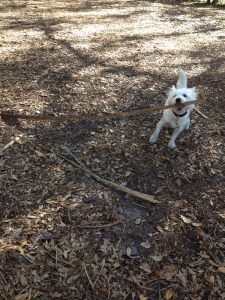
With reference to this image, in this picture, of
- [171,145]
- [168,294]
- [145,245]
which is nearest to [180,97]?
[171,145]

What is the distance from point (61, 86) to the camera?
20.3 feet

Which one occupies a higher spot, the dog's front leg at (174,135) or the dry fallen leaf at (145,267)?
the dog's front leg at (174,135)

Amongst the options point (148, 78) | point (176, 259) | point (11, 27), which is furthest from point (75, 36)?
point (176, 259)

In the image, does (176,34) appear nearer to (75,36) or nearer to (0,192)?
(75,36)

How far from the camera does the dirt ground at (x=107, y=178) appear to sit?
320 centimetres

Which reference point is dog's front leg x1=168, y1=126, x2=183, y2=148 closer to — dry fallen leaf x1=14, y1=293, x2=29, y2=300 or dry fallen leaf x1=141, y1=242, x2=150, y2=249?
dry fallen leaf x1=141, y1=242, x2=150, y2=249

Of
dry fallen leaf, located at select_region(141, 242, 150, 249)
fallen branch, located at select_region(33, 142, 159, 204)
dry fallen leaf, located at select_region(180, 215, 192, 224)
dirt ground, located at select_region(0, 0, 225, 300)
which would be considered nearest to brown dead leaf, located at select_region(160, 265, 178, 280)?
dirt ground, located at select_region(0, 0, 225, 300)

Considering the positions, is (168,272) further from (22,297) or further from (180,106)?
(180,106)

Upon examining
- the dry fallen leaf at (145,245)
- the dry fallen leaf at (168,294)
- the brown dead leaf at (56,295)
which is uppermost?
the brown dead leaf at (56,295)

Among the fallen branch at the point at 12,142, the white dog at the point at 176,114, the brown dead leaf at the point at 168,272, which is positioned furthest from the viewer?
the white dog at the point at 176,114

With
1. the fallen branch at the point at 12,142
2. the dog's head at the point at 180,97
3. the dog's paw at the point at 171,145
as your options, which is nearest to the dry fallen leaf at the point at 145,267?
the dog's paw at the point at 171,145

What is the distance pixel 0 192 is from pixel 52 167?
28.0 inches

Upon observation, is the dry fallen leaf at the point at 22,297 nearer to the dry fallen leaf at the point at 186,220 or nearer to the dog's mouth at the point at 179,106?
the dry fallen leaf at the point at 186,220

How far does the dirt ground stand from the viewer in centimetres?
320
